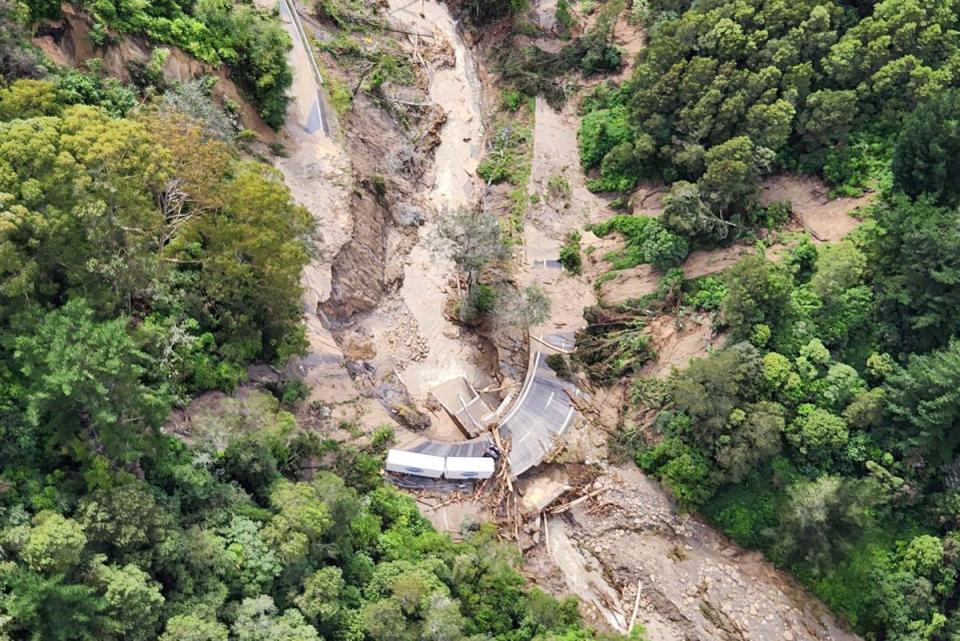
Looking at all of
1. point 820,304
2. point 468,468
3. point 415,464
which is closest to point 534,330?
point 468,468

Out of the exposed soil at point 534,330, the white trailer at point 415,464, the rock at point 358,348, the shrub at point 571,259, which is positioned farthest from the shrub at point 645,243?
the white trailer at point 415,464

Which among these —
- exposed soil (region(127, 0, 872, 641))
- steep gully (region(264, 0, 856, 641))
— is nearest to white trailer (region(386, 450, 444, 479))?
exposed soil (region(127, 0, 872, 641))

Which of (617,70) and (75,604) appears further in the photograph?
(617,70)

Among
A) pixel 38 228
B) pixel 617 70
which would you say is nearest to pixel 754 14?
pixel 617 70

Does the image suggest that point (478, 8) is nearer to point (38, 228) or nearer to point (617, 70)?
point (617, 70)

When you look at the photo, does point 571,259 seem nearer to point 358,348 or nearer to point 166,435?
point 358,348

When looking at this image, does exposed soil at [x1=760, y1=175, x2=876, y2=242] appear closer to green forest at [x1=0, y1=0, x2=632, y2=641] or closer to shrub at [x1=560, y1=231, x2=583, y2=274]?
shrub at [x1=560, y1=231, x2=583, y2=274]
